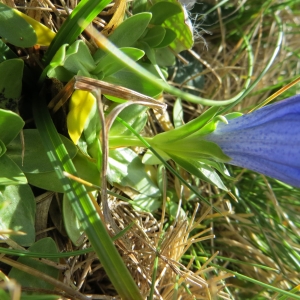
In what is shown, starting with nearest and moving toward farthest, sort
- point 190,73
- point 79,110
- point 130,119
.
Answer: point 79,110, point 130,119, point 190,73

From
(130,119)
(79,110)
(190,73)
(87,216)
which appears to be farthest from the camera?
(190,73)

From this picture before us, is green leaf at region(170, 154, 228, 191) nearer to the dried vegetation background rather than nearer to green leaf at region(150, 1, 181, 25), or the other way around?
the dried vegetation background

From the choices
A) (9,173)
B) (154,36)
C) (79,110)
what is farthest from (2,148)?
(154,36)

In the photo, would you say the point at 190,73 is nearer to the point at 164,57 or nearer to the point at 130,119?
the point at 164,57

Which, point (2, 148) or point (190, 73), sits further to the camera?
point (190, 73)

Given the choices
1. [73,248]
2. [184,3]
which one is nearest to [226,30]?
[184,3]

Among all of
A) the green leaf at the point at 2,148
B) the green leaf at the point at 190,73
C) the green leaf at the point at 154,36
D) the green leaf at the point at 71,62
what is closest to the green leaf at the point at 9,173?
the green leaf at the point at 2,148

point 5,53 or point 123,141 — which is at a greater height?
point 5,53

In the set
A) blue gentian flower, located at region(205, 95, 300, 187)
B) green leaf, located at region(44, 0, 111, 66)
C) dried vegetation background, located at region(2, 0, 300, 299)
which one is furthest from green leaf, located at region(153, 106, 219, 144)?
green leaf, located at region(44, 0, 111, 66)

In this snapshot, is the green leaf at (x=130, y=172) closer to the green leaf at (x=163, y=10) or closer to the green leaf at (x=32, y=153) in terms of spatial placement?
the green leaf at (x=32, y=153)
